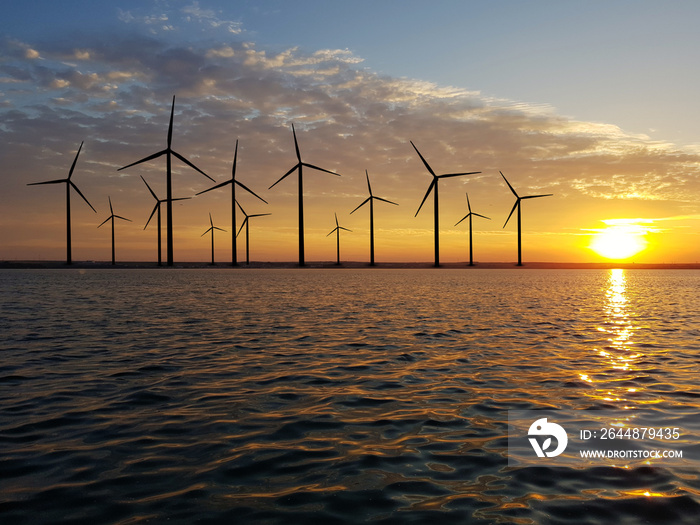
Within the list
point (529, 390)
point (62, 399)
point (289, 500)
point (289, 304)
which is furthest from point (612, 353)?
point (289, 304)

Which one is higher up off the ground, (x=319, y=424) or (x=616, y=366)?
(x=319, y=424)

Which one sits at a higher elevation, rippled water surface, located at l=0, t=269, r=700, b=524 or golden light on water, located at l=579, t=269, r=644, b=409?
rippled water surface, located at l=0, t=269, r=700, b=524

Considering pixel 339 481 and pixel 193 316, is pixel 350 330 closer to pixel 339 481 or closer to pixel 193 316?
pixel 193 316

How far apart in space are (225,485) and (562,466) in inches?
237
